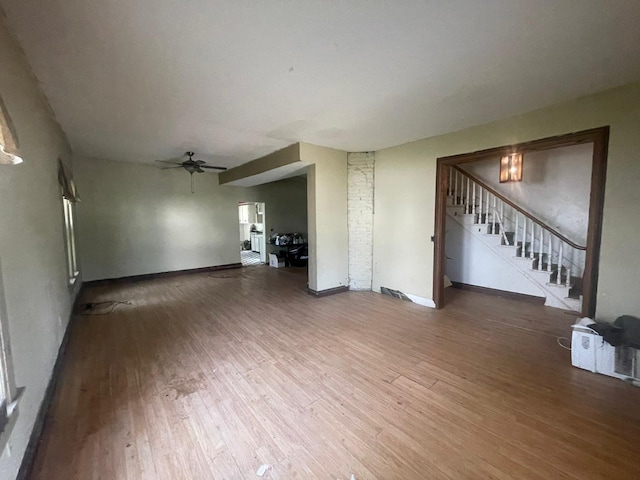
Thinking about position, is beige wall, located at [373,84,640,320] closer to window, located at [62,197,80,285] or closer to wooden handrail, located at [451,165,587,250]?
wooden handrail, located at [451,165,587,250]

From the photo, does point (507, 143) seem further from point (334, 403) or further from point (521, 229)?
point (334, 403)

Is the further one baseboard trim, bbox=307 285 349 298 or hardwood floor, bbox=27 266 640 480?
baseboard trim, bbox=307 285 349 298

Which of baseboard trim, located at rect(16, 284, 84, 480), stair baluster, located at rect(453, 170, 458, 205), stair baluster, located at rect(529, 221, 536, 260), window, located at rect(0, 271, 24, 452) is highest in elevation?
stair baluster, located at rect(453, 170, 458, 205)

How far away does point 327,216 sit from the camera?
4746 mm

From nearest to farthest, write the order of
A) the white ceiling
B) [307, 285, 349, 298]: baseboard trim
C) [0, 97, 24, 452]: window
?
[0, 97, 24, 452]: window < the white ceiling < [307, 285, 349, 298]: baseboard trim

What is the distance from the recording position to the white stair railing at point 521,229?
424cm

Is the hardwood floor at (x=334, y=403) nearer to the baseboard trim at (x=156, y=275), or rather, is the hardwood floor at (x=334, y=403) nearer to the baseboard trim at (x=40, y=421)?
the baseboard trim at (x=40, y=421)

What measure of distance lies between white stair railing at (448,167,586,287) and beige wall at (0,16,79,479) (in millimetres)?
6014

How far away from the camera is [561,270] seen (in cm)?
430

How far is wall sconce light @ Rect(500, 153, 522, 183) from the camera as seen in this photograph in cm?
424

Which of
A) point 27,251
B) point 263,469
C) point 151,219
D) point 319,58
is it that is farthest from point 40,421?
point 151,219

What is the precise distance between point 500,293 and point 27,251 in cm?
646

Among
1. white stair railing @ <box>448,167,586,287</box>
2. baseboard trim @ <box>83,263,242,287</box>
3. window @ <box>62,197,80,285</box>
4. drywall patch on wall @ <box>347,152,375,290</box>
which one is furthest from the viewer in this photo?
baseboard trim @ <box>83,263,242,287</box>

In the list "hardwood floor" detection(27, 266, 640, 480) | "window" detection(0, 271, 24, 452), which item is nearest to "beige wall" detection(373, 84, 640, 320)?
"hardwood floor" detection(27, 266, 640, 480)
